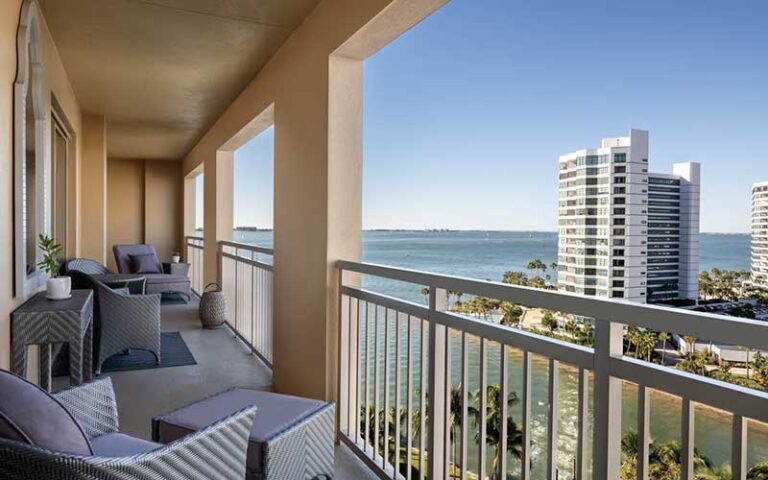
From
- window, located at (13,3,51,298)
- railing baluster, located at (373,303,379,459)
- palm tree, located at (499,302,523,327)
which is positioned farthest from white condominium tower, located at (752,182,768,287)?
window, located at (13,3,51,298)

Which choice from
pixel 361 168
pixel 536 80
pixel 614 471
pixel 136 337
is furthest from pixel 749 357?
pixel 536 80

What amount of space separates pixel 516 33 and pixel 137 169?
10983 mm

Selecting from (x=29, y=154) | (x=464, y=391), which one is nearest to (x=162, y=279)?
(x=29, y=154)

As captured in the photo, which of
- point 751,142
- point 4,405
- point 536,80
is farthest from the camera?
point 536,80

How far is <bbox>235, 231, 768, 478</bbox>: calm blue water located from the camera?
1462 mm

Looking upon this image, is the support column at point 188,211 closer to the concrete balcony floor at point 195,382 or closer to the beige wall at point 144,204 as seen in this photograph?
the beige wall at point 144,204

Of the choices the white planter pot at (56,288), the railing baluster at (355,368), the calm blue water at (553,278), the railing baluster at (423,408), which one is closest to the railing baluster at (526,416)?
the calm blue water at (553,278)

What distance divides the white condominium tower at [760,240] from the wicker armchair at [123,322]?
409 cm

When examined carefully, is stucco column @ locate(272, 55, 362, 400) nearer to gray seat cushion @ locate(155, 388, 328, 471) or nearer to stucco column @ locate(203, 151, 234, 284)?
gray seat cushion @ locate(155, 388, 328, 471)

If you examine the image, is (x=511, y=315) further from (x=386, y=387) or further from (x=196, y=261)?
(x=196, y=261)

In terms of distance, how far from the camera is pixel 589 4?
11188 mm

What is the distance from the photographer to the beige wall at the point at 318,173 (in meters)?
2.97

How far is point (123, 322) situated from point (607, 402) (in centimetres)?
394

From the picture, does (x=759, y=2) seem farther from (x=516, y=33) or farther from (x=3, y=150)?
(x=516, y=33)
